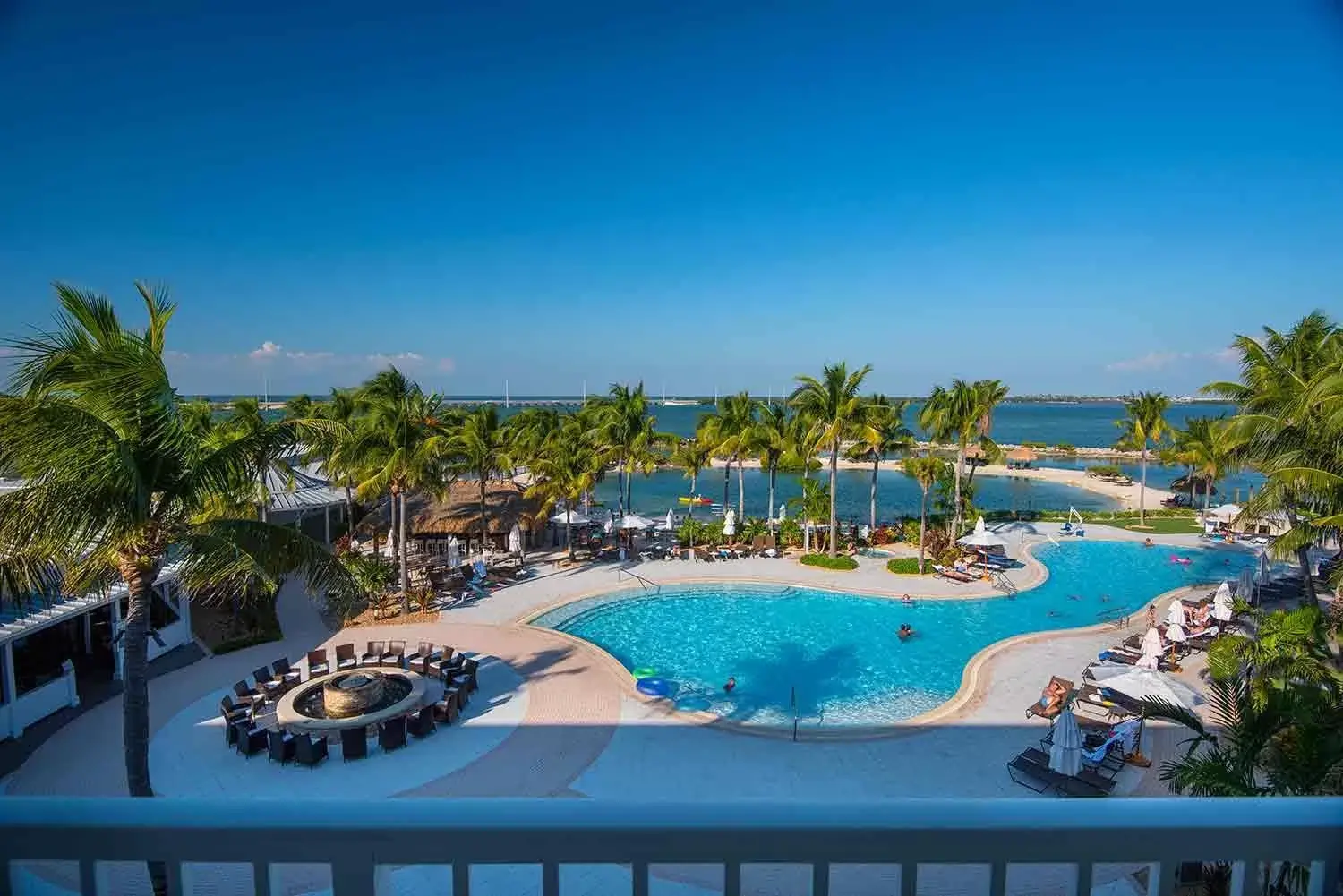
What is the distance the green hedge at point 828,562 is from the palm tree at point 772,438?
9.61 feet

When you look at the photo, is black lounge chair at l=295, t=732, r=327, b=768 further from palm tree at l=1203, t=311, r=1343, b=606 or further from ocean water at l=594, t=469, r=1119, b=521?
ocean water at l=594, t=469, r=1119, b=521

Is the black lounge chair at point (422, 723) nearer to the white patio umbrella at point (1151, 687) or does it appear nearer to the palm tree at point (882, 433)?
the white patio umbrella at point (1151, 687)

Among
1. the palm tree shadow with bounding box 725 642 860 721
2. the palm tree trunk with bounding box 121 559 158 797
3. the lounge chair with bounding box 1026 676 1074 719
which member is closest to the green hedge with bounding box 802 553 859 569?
the palm tree shadow with bounding box 725 642 860 721

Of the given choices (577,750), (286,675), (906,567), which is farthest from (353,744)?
(906,567)

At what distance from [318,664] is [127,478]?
381 inches

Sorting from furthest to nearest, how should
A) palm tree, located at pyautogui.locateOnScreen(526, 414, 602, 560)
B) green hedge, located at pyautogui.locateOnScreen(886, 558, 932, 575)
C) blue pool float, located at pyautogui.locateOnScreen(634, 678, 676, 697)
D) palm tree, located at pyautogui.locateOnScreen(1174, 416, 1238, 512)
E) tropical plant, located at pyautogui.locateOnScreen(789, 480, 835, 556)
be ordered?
palm tree, located at pyautogui.locateOnScreen(1174, 416, 1238, 512), tropical plant, located at pyautogui.locateOnScreen(789, 480, 835, 556), green hedge, located at pyautogui.locateOnScreen(886, 558, 932, 575), palm tree, located at pyautogui.locateOnScreen(526, 414, 602, 560), blue pool float, located at pyautogui.locateOnScreen(634, 678, 676, 697)

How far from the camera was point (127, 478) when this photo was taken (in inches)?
279

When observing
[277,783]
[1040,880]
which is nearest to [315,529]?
[277,783]

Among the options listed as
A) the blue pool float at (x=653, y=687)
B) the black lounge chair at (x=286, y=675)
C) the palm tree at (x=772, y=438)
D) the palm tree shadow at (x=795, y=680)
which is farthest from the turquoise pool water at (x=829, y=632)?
the palm tree at (x=772, y=438)

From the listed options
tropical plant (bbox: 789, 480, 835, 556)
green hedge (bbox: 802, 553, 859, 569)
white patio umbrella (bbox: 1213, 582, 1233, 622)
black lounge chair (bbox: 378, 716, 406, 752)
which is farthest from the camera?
tropical plant (bbox: 789, 480, 835, 556)

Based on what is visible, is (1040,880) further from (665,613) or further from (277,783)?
(665,613)

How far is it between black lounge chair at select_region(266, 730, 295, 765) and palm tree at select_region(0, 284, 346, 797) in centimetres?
382

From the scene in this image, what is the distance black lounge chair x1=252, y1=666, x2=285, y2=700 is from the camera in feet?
45.5

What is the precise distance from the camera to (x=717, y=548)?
2762 centimetres
